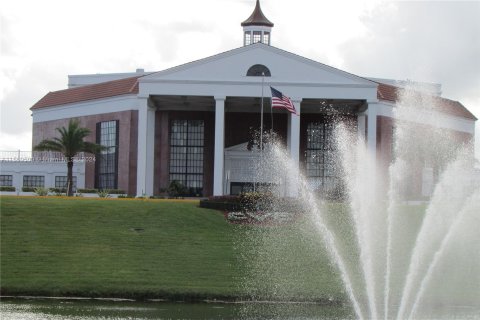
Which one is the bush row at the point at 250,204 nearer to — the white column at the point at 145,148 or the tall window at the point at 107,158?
the white column at the point at 145,148

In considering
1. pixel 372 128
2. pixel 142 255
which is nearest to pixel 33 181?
pixel 372 128

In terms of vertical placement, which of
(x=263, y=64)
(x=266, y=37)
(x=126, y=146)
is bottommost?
(x=126, y=146)

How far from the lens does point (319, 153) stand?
7056 centimetres

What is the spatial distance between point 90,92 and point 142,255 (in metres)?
35.4

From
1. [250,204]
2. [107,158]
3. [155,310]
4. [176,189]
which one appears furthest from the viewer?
[107,158]

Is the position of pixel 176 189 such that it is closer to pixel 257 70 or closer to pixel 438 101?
pixel 257 70

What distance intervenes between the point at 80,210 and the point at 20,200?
371cm

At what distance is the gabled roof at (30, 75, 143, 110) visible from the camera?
227ft

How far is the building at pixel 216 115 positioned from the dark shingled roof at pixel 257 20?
8 cm

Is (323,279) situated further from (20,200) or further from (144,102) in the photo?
(144,102)

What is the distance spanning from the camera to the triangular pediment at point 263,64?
209 feet

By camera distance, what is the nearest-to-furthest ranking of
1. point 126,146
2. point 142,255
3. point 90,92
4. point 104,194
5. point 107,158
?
point 142,255, point 104,194, point 126,146, point 107,158, point 90,92

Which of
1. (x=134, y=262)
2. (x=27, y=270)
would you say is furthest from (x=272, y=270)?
(x=27, y=270)

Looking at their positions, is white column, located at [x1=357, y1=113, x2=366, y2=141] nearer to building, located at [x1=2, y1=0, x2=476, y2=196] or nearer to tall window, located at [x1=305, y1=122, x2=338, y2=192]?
building, located at [x1=2, y1=0, x2=476, y2=196]
